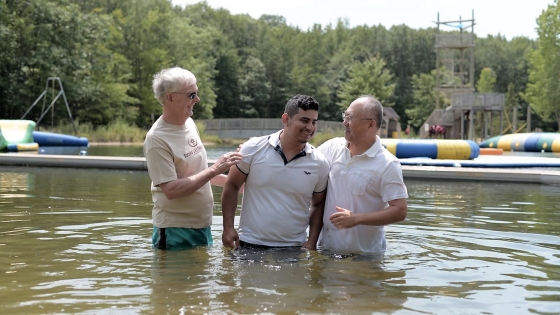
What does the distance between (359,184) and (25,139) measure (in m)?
26.4

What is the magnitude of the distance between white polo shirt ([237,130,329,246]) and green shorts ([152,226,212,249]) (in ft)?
1.69

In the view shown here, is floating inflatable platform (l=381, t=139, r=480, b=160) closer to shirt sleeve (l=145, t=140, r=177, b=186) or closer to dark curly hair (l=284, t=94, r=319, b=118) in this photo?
dark curly hair (l=284, t=94, r=319, b=118)

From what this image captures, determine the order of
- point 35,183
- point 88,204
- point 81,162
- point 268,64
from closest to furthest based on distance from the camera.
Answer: point 88,204 → point 35,183 → point 81,162 → point 268,64

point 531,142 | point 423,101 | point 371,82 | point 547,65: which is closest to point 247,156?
point 531,142

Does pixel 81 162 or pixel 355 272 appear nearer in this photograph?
pixel 355 272

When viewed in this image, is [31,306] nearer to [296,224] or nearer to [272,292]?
[272,292]

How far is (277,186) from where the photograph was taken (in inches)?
225

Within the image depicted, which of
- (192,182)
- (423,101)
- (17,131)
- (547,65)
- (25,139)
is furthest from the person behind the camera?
(423,101)

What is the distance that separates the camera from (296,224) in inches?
231

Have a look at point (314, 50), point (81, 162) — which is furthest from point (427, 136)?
point (314, 50)

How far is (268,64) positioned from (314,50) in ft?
33.9

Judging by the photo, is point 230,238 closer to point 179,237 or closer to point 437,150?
point 179,237

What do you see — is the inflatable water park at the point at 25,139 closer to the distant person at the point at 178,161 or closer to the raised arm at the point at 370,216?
the distant person at the point at 178,161

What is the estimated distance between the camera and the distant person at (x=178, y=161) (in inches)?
218
